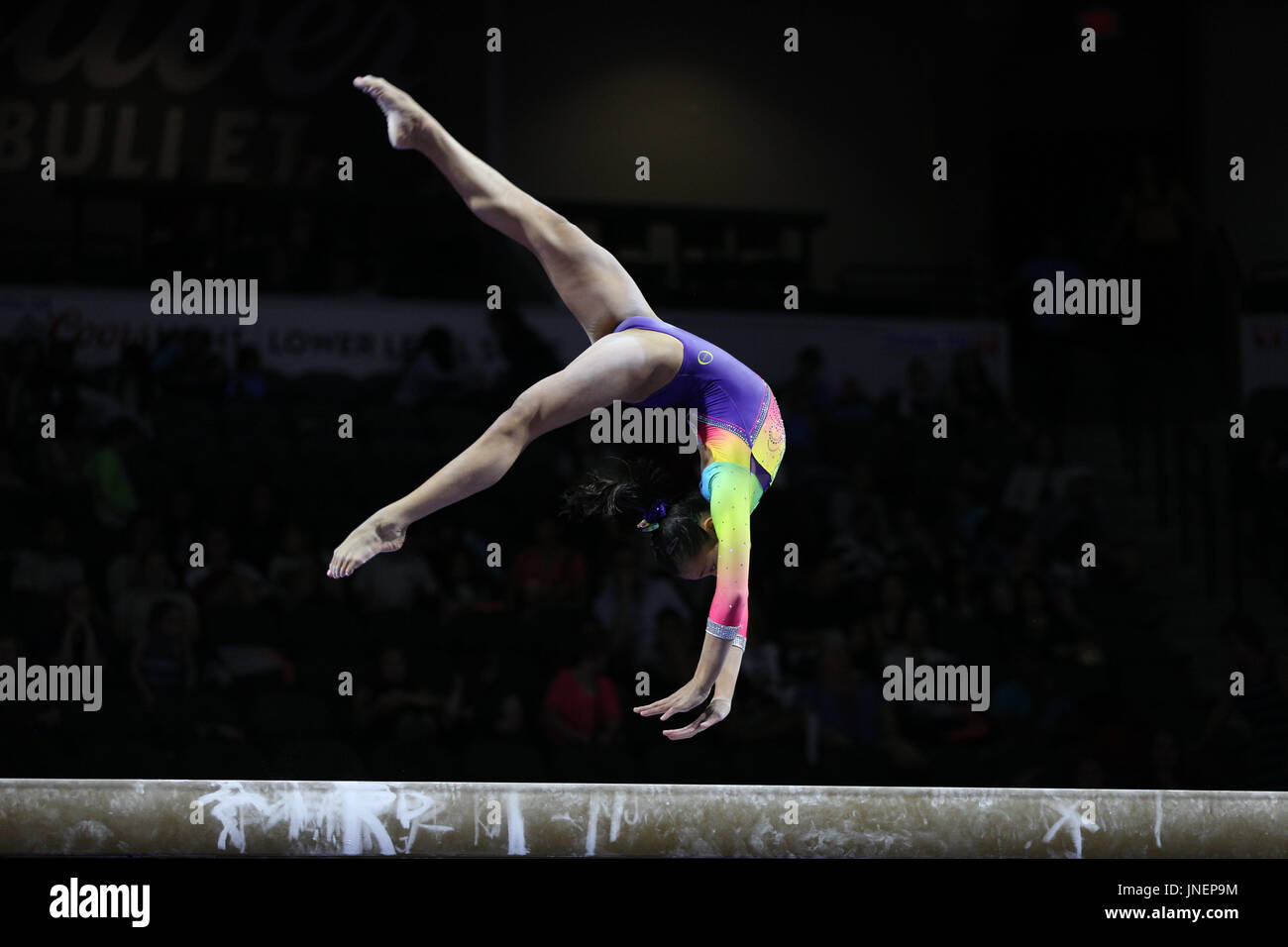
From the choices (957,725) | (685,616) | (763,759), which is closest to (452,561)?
(685,616)

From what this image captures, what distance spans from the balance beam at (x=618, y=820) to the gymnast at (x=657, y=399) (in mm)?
511

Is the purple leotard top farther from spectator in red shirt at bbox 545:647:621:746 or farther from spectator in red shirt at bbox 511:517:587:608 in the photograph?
spectator in red shirt at bbox 511:517:587:608

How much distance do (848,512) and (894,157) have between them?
4.50m

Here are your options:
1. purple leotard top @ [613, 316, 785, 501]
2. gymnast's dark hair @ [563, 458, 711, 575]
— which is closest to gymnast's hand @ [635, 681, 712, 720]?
gymnast's dark hair @ [563, 458, 711, 575]

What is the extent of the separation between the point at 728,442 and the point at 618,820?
132cm

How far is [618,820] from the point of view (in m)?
5.16

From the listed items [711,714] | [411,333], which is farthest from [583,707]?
[411,333]

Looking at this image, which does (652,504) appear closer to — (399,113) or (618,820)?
(618,820)

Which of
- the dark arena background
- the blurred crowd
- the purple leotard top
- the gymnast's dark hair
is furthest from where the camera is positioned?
the blurred crowd

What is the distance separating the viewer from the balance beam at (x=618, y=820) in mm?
5066

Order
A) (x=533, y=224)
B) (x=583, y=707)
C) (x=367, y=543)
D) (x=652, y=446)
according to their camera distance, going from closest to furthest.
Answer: (x=367, y=543)
(x=533, y=224)
(x=652, y=446)
(x=583, y=707)

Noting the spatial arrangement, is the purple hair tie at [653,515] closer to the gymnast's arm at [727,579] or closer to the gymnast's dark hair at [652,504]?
the gymnast's dark hair at [652,504]

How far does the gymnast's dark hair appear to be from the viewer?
482 centimetres
